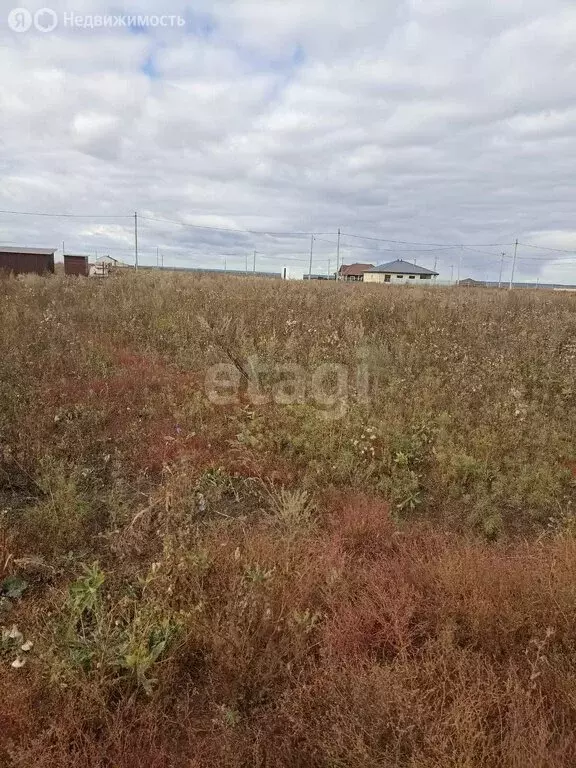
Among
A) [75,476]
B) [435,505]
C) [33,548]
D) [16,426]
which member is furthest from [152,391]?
[435,505]

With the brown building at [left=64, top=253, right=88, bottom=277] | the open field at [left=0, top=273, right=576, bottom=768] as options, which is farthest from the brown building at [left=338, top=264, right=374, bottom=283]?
the open field at [left=0, top=273, right=576, bottom=768]

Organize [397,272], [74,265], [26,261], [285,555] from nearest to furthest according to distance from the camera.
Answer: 1. [285,555]
2. [26,261]
3. [74,265]
4. [397,272]

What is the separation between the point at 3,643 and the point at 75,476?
5.36ft

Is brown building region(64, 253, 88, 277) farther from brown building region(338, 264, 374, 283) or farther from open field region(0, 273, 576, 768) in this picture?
brown building region(338, 264, 374, 283)

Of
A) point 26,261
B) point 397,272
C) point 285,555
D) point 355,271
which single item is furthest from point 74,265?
point 355,271

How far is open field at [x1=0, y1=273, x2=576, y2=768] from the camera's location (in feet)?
6.26

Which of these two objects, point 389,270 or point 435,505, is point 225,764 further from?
point 389,270

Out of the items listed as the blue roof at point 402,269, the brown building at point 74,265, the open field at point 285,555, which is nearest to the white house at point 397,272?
the blue roof at point 402,269

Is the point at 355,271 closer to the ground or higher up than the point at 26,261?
higher up

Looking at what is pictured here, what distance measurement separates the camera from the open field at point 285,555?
1.91 m

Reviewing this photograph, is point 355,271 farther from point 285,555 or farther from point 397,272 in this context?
point 285,555

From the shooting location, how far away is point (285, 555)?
2814 millimetres

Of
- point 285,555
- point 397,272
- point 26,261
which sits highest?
point 397,272

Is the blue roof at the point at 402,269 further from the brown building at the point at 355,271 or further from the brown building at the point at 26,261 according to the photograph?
the brown building at the point at 26,261
